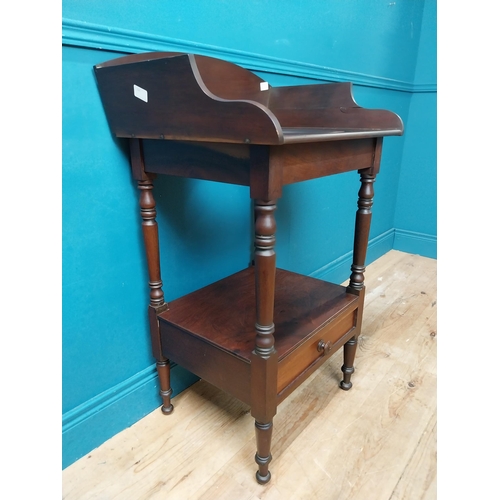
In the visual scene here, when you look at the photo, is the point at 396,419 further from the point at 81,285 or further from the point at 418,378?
the point at 81,285

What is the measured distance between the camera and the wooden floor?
90 cm

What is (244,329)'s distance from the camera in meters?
0.96

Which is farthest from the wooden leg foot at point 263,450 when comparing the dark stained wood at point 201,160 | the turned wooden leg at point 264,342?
the dark stained wood at point 201,160

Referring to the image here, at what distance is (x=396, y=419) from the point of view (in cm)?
112

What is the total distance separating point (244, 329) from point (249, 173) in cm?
44

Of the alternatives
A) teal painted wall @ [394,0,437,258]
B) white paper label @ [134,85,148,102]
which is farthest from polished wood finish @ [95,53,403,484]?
teal painted wall @ [394,0,437,258]

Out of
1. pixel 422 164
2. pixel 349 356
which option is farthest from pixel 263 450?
pixel 422 164

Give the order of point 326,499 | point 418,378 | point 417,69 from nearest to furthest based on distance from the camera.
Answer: point 326,499 < point 418,378 < point 417,69

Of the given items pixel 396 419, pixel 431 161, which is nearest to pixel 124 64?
pixel 396 419

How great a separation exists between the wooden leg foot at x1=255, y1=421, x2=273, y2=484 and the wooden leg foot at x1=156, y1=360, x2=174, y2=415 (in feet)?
1.09

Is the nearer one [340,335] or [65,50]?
[65,50]

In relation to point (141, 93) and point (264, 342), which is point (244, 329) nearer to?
point (264, 342)

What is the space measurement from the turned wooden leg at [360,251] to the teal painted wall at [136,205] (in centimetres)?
41

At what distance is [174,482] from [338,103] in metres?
1.08
